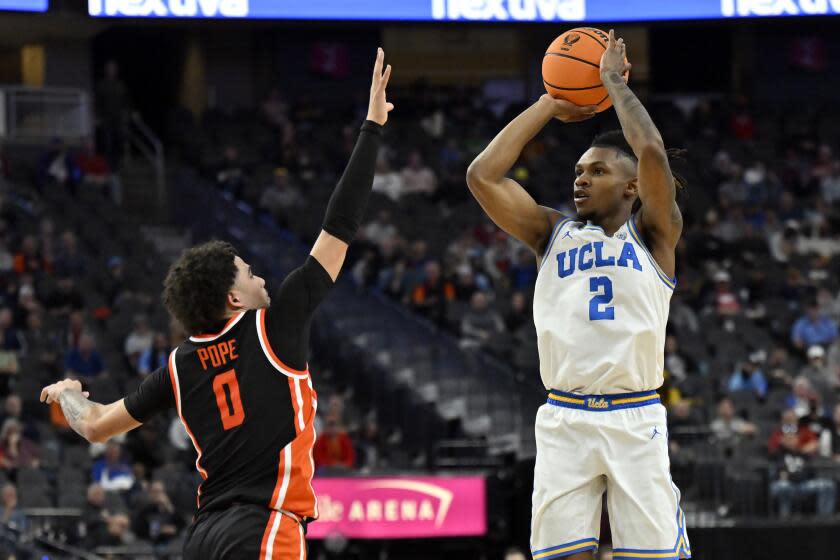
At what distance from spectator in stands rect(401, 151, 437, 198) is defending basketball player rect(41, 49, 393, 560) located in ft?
51.5

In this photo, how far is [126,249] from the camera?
18.3 metres

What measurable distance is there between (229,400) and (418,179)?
15996 mm

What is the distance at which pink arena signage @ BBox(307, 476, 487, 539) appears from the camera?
512 inches

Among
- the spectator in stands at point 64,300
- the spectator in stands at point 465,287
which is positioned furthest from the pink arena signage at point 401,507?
the spectator in stands at point 64,300

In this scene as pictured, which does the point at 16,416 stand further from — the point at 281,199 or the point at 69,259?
the point at 281,199

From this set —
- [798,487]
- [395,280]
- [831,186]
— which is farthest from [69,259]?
[831,186]

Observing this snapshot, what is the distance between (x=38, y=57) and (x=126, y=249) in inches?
221

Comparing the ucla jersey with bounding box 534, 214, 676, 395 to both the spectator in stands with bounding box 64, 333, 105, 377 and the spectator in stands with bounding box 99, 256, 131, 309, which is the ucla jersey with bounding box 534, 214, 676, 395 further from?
the spectator in stands with bounding box 99, 256, 131, 309

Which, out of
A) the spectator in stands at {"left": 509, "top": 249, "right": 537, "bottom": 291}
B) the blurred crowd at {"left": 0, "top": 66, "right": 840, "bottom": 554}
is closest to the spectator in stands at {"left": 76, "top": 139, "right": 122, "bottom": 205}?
the blurred crowd at {"left": 0, "top": 66, "right": 840, "bottom": 554}

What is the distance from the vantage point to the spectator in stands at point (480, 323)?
16.5 metres

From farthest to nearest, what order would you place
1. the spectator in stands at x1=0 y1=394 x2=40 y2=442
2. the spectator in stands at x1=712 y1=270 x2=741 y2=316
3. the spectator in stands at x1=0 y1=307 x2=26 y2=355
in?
the spectator in stands at x1=712 y1=270 x2=741 y2=316 < the spectator in stands at x1=0 y1=307 x2=26 y2=355 < the spectator in stands at x1=0 y1=394 x2=40 y2=442

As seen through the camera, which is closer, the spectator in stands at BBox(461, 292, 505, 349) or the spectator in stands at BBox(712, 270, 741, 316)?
the spectator in stands at BBox(461, 292, 505, 349)

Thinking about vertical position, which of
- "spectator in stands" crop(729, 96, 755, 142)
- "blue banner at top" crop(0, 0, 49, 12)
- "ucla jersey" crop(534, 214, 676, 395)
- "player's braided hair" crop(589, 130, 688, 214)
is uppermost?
"blue banner at top" crop(0, 0, 49, 12)

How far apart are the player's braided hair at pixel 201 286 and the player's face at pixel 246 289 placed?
0.03m
